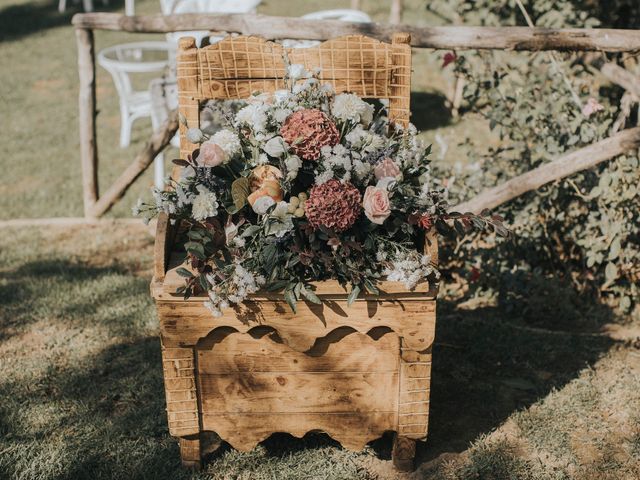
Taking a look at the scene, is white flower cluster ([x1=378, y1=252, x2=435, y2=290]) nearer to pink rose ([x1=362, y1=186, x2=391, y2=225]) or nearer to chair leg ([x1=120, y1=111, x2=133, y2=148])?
pink rose ([x1=362, y1=186, x2=391, y2=225])

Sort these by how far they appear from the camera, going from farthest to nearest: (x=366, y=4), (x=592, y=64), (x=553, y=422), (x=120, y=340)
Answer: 1. (x=366, y=4)
2. (x=592, y=64)
3. (x=120, y=340)
4. (x=553, y=422)

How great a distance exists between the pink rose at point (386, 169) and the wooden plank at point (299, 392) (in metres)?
0.67

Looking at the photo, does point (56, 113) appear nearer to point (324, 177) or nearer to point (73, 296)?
point (73, 296)

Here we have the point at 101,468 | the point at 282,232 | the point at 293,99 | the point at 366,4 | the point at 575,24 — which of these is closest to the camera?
the point at 282,232

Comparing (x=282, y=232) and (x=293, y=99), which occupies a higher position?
(x=293, y=99)

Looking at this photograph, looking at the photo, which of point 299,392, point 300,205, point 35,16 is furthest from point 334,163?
point 35,16

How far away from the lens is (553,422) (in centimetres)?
290

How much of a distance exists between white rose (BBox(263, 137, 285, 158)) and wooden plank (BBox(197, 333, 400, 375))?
1.96 feet

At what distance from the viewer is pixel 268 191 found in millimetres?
2152

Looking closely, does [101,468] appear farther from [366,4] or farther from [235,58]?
[366,4]

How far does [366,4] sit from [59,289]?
32.2ft

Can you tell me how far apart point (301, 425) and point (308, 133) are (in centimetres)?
101

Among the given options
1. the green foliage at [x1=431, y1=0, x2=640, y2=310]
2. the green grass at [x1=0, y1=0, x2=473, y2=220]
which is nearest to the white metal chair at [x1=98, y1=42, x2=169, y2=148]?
the green grass at [x1=0, y1=0, x2=473, y2=220]

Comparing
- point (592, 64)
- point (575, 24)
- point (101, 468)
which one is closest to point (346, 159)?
point (101, 468)
